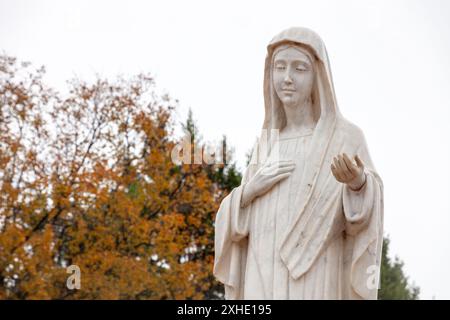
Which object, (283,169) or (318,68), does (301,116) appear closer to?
(318,68)

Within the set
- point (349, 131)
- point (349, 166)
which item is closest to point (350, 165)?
point (349, 166)

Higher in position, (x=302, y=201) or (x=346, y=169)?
(x=346, y=169)

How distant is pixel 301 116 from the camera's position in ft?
37.5

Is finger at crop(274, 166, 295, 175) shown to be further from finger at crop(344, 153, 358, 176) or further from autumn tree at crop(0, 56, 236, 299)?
autumn tree at crop(0, 56, 236, 299)

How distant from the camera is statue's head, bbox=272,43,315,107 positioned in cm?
1116

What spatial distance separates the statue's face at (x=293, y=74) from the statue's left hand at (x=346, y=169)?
4.15ft

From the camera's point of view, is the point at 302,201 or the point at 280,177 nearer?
the point at 302,201

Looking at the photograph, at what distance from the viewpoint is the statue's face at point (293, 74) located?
439 inches

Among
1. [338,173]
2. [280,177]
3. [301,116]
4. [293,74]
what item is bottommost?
[338,173]

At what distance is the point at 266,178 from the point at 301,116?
0.85 m

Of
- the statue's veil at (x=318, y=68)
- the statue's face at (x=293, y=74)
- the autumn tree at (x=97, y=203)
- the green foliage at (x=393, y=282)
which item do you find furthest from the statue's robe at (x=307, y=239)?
the green foliage at (x=393, y=282)

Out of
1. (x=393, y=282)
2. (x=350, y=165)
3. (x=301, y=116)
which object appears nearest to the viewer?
(x=350, y=165)
